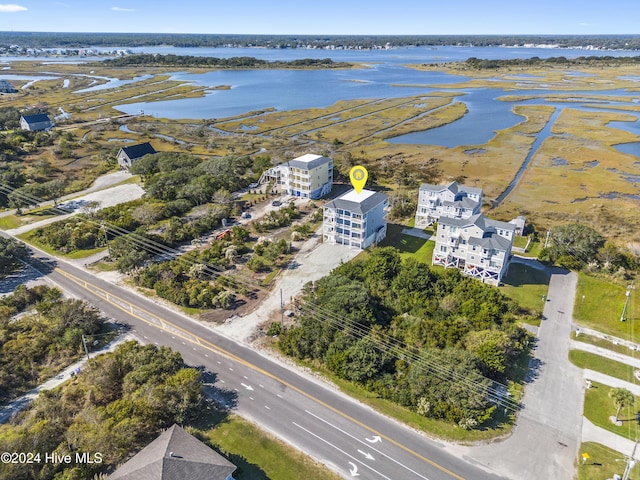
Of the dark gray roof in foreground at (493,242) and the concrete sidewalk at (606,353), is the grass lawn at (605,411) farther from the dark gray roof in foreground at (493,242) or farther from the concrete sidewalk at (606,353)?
the dark gray roof in foreground at (493,242)

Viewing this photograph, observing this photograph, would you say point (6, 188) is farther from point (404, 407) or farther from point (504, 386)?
point (504, 386)

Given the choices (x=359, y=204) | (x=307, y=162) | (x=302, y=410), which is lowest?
(x=302, y=410)

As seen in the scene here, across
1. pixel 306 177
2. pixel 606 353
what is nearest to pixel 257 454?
pixel 606 353

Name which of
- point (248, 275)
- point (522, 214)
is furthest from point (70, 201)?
point (522, 214)

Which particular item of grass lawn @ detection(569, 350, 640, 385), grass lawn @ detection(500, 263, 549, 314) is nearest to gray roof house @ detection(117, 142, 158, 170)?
grass lawn @ detection(500, 263, 549, 314)

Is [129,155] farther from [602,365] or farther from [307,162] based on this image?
[602,365]

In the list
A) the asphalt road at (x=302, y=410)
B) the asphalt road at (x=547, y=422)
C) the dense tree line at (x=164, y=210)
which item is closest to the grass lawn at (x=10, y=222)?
the dense tree line at (x=164, y=210)
